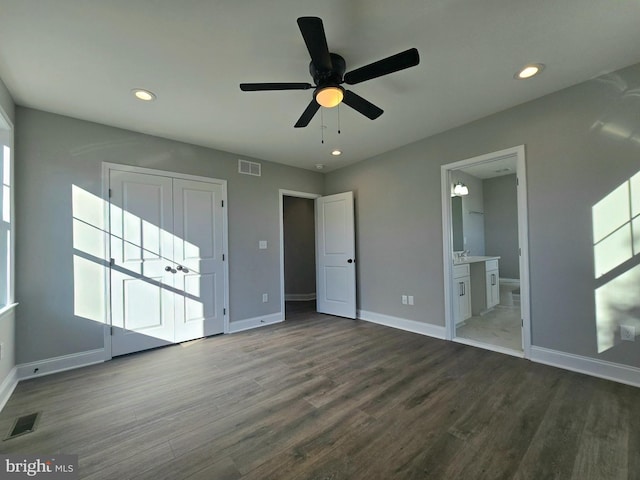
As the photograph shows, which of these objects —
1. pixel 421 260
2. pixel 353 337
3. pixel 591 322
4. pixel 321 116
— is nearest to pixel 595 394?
pixel 591 322

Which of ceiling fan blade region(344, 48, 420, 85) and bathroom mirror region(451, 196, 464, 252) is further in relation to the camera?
bathroom mirror region(451, 196, 464, 252)

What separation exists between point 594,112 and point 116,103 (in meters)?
4.39

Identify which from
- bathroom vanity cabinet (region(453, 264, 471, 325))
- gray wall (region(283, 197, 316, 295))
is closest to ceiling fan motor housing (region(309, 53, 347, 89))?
bathroom vanity cabinet (region(453, 264, 471, 325))

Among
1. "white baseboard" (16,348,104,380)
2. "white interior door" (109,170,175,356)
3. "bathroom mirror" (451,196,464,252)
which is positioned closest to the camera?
"white baseboard" (16,348,104,380)

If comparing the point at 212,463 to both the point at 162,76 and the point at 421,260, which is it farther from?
the point at 421,260

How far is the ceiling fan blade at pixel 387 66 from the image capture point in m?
1.56

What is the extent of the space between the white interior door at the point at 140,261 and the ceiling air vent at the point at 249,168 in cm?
103

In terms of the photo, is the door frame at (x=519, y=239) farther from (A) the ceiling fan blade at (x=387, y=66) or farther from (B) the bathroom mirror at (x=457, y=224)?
(B) the bathroom mirror at (x=457, y=224)

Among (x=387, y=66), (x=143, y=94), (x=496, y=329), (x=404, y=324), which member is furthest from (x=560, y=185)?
(x=143, y=94)

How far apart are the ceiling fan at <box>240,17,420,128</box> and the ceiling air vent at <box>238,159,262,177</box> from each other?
220 cm

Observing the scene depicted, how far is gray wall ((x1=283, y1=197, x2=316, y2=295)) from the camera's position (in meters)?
6.32

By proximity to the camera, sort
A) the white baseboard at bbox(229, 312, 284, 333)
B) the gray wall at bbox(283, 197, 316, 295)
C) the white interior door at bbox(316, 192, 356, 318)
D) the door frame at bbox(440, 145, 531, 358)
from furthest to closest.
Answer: the gray wall at bbox(283, 197, 316, 295) < the white interior door at bbox(316, 192, 356, 318) < the white baseboard at bbox(229, 312, 284, 333) < the door frame at bbox(440, 145, 531, 358)

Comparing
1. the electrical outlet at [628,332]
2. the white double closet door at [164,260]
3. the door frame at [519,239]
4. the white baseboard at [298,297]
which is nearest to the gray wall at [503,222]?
the door frame at [519,239]

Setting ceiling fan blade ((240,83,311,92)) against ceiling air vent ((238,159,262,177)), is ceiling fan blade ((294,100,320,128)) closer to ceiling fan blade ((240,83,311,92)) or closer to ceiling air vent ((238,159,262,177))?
ceiling fan blade ((240,83,311,92))
